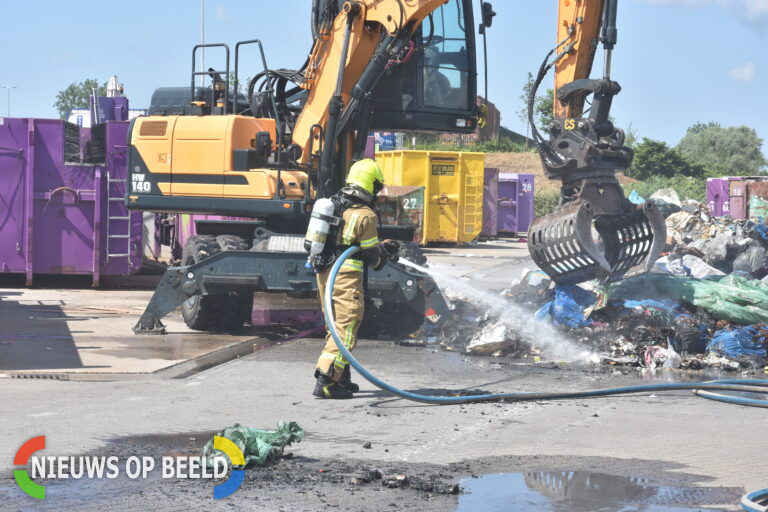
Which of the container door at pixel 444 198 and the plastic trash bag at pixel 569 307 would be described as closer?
the plastic trash bag at pixel 569 307

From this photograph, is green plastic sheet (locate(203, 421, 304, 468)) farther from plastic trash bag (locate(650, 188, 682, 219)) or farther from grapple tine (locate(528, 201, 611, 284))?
plastic trash bag (locate(650, 188, 682, 219))

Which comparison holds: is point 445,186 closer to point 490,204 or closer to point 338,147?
point 490,204

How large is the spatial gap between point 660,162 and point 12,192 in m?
48.0

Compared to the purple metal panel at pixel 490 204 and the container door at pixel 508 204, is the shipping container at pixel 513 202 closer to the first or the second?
the container door at pixel 508 204

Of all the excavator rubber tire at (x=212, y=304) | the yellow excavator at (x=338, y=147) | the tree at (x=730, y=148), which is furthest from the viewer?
the tree at (x=730, y=148)

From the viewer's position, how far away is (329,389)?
7.99 m

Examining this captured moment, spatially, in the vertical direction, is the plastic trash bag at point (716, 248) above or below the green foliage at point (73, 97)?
below

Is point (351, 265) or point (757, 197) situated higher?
point (757, 197)

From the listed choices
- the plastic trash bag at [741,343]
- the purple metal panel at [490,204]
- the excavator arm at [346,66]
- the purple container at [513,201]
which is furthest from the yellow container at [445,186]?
the plastic trash bag at [741,343]

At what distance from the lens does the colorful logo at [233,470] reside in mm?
5199

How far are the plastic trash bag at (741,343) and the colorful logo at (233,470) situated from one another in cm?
601

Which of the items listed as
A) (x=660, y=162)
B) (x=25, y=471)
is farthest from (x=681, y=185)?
(x=25, y=471)

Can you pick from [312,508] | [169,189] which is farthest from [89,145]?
[312,508]

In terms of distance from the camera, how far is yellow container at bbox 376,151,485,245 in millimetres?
28641
